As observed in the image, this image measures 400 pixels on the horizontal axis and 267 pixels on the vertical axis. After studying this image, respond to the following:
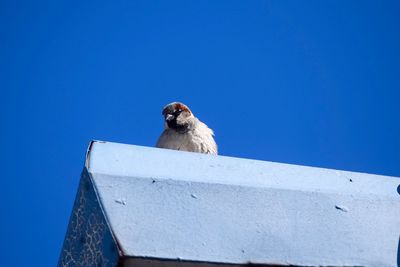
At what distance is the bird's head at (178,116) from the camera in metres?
4.14

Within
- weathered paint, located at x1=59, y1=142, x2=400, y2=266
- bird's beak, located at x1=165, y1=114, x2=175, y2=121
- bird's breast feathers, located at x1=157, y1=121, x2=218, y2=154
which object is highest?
bird's beak, located at x1=165, y1=114, x2=175, y2=121

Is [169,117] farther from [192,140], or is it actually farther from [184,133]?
[192,140]

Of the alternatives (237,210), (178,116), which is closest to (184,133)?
(178,116)

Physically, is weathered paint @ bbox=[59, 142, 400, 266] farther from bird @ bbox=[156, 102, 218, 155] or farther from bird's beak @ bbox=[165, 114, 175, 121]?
bird's beak @ bbox=[165, 114, 175, 121]

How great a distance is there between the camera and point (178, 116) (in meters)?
4.25

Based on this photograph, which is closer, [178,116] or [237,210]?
[237,210]

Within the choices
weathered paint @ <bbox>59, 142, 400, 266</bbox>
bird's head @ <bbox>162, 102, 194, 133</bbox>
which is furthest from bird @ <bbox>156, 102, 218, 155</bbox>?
weathered paint @ <bbox>59, 142, 400, 266</bbox>

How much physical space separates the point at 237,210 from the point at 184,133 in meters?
2.96

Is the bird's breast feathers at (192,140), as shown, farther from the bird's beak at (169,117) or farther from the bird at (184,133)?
the bird's beak at (169,117)

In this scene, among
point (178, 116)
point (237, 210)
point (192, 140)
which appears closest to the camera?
point (237, 210)

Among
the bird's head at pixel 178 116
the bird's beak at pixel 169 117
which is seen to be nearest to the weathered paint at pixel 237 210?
the bird's head at pixel 178 116

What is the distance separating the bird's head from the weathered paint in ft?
9.48

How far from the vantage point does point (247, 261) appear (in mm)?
1028

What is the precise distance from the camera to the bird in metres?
3.90
